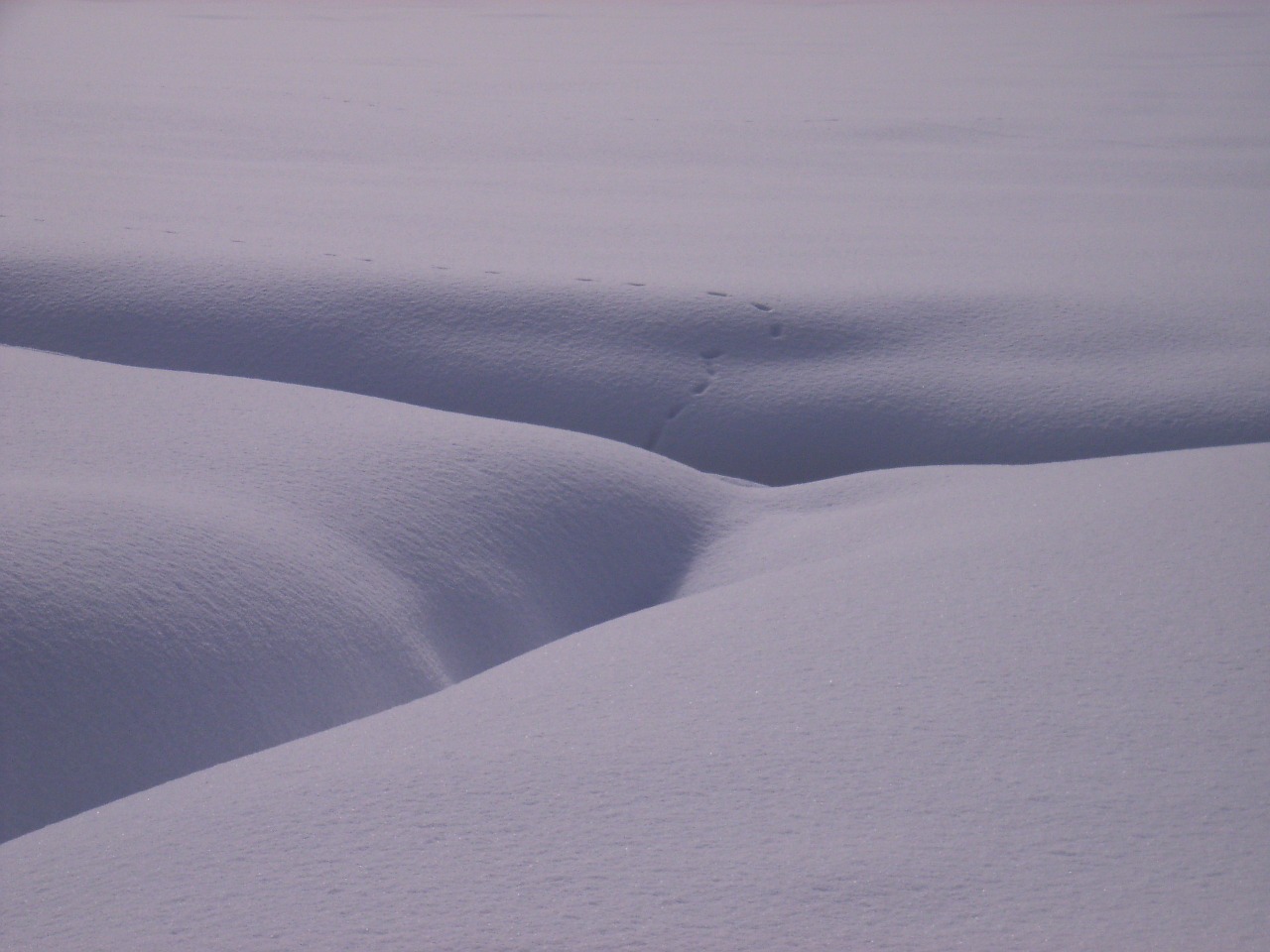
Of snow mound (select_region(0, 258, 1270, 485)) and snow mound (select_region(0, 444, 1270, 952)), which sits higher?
snow mound (select_region(0, 258, 1270, 485))

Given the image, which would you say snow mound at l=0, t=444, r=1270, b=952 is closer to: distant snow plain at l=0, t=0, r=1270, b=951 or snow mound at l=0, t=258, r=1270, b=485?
distant snow plain at l=0, t=0, r=1270, b=951

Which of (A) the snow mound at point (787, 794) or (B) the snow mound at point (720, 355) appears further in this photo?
(B) the snow mound at point (720, 355)

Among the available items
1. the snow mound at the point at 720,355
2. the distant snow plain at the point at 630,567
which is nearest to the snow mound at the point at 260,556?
the distant snow plain at the point at 630,567

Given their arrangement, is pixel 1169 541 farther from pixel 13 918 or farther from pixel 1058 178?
pixel 1058 178

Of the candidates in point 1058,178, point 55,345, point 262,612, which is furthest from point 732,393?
point 1058,178

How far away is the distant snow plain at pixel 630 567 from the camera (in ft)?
2.75

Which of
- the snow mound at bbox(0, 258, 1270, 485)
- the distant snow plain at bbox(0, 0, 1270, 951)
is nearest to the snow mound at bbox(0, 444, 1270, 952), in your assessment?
the distant snow plain at bbox(0, 0, 1270, 951)

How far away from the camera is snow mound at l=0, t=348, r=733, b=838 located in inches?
43.4

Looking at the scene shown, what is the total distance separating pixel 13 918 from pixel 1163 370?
1901 millimetres

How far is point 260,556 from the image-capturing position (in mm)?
1308

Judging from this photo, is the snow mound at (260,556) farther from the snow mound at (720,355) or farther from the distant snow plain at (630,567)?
the snow mound at (720,355)

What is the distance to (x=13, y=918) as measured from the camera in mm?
818

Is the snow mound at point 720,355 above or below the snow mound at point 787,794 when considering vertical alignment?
above

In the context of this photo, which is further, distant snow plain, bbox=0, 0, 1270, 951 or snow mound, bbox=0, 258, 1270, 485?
snow mound, bbox=0, 258, 1270, 485
